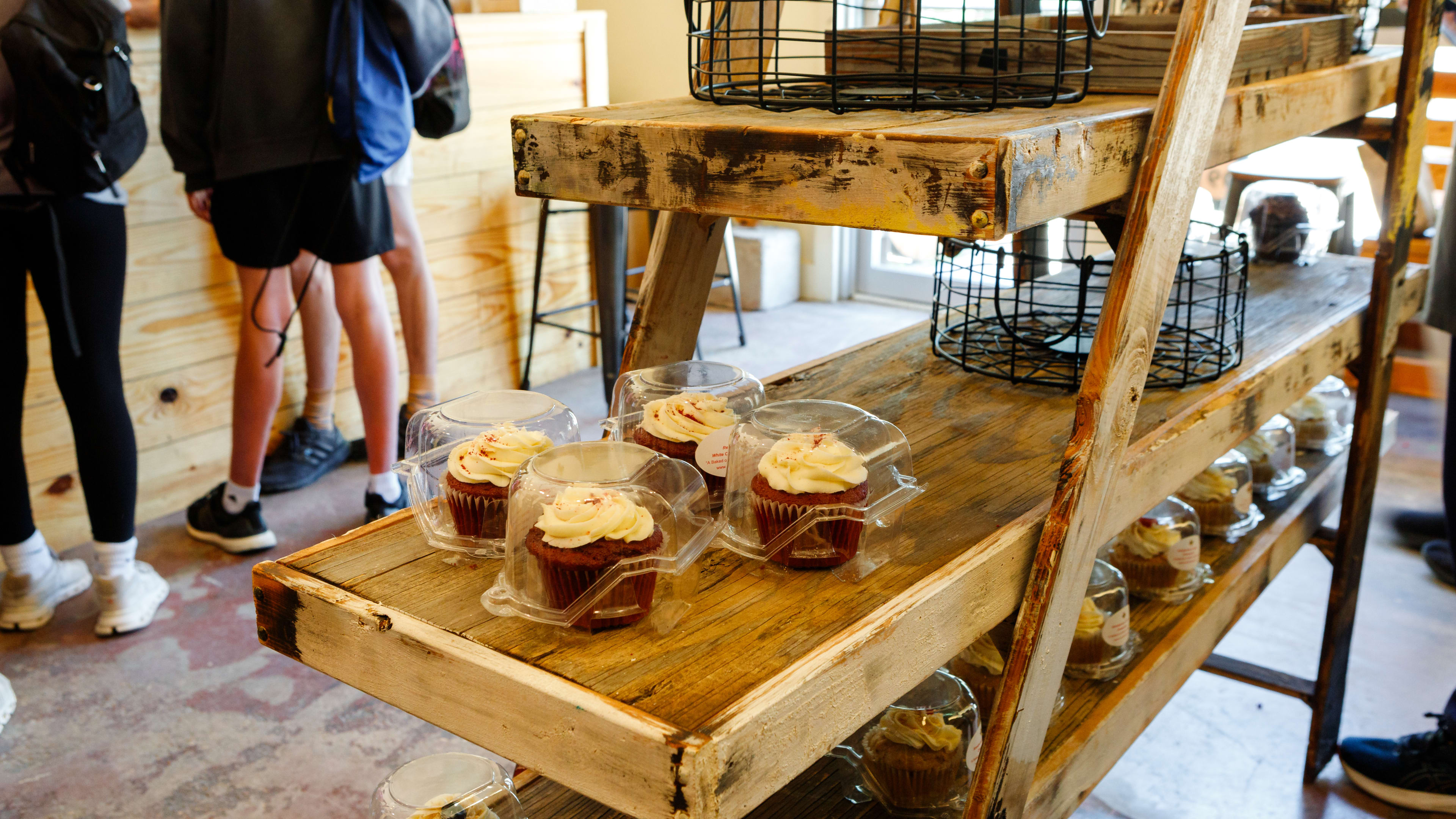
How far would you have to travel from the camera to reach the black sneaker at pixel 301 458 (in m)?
2.91

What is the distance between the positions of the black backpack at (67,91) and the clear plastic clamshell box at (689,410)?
1.39 meters

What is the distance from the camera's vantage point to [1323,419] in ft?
6.35

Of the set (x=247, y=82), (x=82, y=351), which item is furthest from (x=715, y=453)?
(x=247, y=82)

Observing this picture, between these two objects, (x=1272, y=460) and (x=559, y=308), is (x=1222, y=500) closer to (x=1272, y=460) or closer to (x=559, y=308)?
(x=1272, y=460)

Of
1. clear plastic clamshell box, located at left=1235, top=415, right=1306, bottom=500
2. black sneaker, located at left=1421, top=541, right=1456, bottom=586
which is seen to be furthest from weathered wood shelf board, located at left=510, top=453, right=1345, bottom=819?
black sneaker, located at left=1421, top=541, right=1456, bottom=586

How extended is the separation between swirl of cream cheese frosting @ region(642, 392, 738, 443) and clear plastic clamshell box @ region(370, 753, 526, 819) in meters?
0.33

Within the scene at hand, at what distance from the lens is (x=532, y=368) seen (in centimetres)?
377

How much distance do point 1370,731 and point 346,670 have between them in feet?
6.28

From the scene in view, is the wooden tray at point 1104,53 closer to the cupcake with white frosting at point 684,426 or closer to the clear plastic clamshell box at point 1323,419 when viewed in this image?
the cupcake with white frosting at point 684,426

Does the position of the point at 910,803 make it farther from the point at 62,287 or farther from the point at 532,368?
the point at 532,368

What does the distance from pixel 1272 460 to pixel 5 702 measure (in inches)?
85.7

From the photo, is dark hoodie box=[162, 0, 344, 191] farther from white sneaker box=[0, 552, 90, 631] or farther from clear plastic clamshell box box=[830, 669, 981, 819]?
clear plastic clamshell box box=[830, 669, 981, 819]

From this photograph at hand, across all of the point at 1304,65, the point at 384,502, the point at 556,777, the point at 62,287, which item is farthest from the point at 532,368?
the point at 556,777

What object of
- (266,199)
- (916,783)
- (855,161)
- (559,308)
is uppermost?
(855,161)
